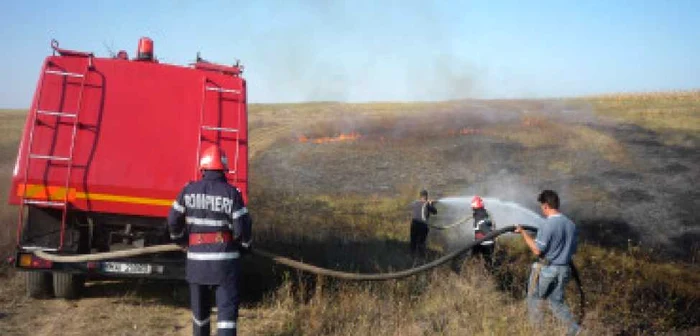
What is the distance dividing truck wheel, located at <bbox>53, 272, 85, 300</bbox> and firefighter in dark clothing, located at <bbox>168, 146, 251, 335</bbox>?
2.89 meters

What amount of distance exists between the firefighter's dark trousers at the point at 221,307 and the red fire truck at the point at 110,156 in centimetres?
195

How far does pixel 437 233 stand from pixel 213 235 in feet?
36.8

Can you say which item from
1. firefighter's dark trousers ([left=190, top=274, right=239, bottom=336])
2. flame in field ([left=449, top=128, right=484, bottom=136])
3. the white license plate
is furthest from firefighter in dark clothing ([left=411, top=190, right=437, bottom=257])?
flame in field ([left=449, top=128, right=484, bottom=136])

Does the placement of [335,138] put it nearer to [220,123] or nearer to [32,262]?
[220,123]

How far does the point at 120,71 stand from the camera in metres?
7.02

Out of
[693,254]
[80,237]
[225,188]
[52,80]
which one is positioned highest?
[52,80]

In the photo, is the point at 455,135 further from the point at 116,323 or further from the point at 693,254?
the point at 116,323

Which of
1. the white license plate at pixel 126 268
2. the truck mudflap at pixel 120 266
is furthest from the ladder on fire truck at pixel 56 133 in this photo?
the white license plate at pixel 126 268

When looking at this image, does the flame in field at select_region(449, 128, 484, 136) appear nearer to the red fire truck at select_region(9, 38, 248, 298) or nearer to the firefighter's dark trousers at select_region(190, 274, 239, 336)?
the red fire truck at select_region(9, 38, 248, 298)

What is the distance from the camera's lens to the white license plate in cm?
656

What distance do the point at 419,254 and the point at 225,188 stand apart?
7.74 m

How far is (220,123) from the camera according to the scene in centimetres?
711

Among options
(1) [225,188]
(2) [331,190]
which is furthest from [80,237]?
(2) [331,190]

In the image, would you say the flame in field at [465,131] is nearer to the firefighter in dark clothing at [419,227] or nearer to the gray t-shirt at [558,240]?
the firefighter in dark clothing at [419,227]
